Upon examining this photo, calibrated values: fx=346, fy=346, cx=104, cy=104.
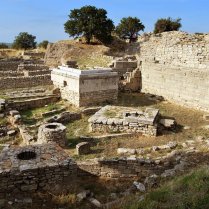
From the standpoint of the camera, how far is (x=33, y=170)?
22.5ft

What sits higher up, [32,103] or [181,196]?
[181,196]

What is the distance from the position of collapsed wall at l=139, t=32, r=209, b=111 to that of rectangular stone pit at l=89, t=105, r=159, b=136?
360 cm

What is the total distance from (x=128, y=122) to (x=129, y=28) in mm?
25370

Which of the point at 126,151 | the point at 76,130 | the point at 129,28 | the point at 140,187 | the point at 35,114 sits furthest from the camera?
the point at 129,28

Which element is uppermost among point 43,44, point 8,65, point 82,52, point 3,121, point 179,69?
point 43,44

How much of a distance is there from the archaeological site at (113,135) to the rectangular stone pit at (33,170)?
19 millimetres

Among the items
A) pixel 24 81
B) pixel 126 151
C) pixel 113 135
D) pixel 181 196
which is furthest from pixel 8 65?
pixel 181 196

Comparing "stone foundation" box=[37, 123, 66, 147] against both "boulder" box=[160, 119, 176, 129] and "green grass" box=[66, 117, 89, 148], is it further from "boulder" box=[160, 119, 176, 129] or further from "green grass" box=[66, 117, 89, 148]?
"boulder" box=[160, 119, 176, 129]

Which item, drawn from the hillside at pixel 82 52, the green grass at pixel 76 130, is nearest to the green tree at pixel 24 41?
the hillside at pixel 82 52

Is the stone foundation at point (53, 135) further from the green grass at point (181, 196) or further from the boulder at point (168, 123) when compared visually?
the green grass at point (181, 196)

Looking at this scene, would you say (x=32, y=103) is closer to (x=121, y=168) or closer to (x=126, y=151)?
(x=126, y=151)

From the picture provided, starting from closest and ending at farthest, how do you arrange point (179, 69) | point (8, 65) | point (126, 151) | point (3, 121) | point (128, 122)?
point (126, 151)
point (128, 122)
point (3, 121)
point (179, 69)
point (8, 65)

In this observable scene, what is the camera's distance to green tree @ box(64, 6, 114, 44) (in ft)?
100

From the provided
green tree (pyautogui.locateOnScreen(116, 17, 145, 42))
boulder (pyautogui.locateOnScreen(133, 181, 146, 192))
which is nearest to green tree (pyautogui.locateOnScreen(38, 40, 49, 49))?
green tree (pyautogui.locateOnScreen(116, 17, 145, 42))
